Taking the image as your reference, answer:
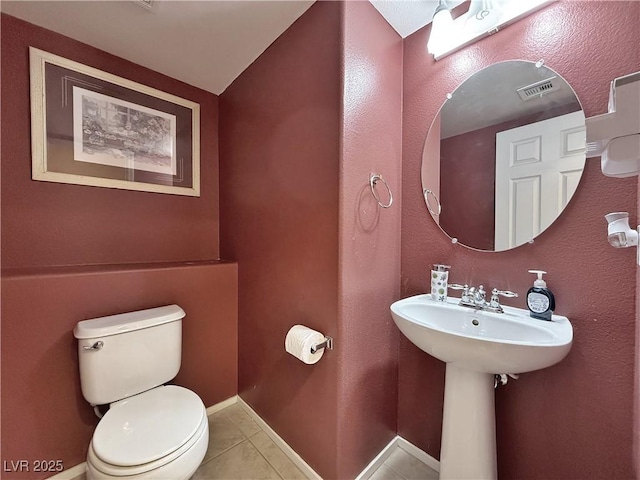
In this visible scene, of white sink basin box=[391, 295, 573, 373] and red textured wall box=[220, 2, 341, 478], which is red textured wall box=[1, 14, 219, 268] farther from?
white sink basin box=[391, 295, 573, 373]

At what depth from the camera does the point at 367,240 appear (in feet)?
3.84

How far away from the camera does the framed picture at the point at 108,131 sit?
1300 millimetres

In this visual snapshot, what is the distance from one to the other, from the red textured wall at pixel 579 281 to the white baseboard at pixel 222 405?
1.54m

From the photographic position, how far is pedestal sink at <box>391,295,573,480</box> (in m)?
0.79

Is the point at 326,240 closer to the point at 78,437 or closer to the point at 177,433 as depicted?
the point at 177,433

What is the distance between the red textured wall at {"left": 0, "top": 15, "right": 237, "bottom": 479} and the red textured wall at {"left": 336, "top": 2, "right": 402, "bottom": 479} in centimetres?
95

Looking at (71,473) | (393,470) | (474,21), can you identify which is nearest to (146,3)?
(474,21)

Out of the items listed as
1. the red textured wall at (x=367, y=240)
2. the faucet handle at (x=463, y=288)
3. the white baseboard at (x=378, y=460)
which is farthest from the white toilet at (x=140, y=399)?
the faucet handle at (x=463, y=288)

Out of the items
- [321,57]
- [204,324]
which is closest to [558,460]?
[204,324]

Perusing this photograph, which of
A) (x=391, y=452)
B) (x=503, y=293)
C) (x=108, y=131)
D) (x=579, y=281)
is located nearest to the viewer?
(x=579, y=281)

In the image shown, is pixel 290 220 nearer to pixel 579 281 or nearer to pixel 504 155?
pixel 504 155

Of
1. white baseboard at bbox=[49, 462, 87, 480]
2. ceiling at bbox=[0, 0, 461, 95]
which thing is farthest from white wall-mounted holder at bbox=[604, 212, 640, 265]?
white baseboard at bbox=[49, 462, 87, 480]

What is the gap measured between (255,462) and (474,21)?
2.30m

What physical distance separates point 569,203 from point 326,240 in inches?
36.2
